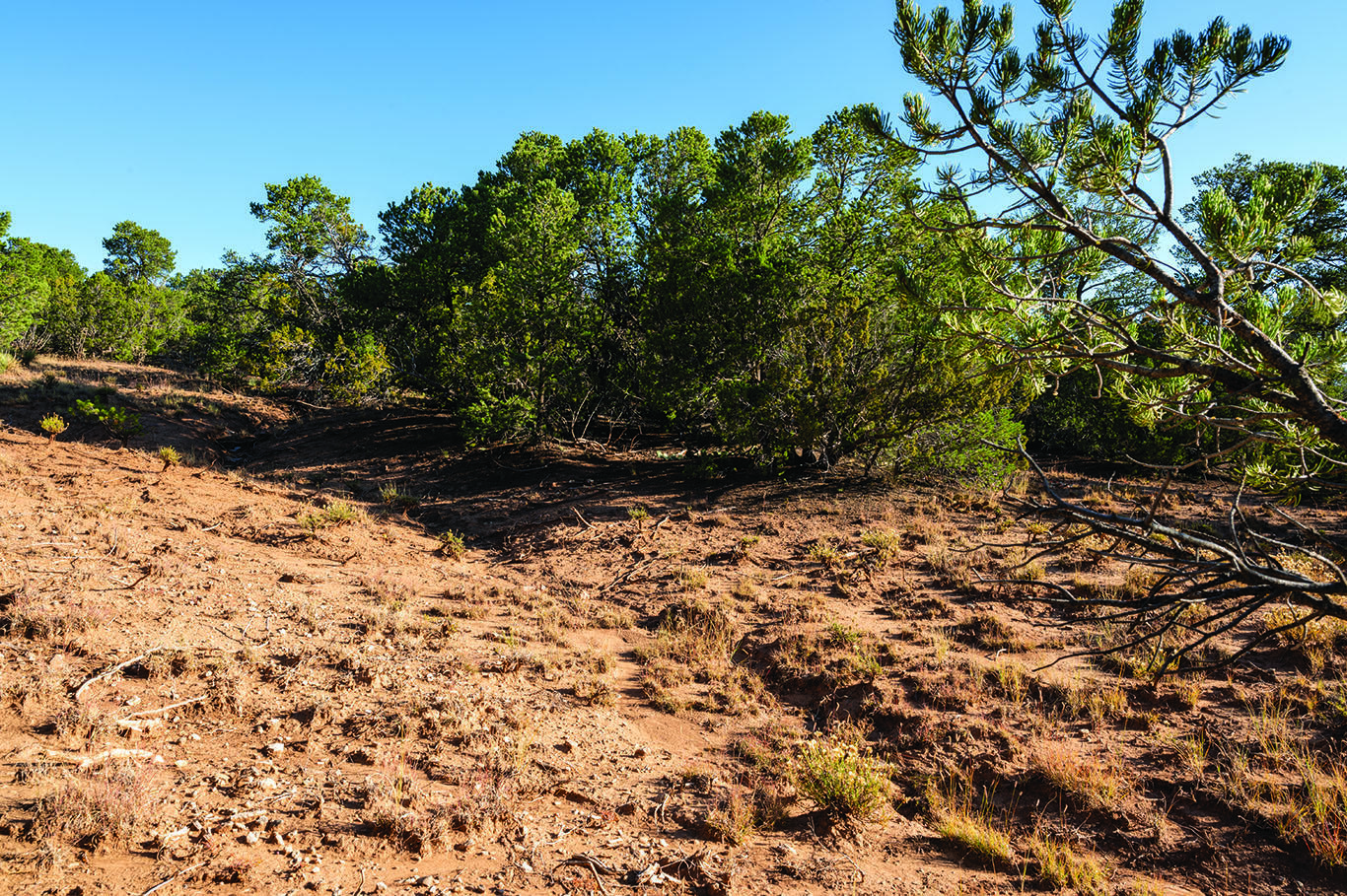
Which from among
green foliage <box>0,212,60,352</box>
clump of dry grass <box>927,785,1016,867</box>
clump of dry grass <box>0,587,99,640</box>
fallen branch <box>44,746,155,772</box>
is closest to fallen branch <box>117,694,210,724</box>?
fallen branch <box>44,746,155,772</box>

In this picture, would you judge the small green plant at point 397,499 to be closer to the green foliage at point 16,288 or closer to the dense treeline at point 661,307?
the dense treeline at point 661,307

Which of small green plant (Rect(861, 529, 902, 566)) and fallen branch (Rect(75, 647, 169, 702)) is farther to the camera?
small green plant (Rect(861, 529, 902, 566))

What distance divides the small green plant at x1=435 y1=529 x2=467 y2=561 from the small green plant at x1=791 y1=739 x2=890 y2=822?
6.96m

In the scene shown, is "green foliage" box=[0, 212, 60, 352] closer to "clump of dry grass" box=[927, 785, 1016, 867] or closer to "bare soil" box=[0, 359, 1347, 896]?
"bare soil" box=[0, 359, 1347, 896]

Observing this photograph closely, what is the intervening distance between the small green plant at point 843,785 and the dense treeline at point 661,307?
4.24m

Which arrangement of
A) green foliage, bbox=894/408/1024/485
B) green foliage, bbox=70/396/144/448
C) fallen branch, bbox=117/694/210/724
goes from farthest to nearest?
green foliage, bbox=70/396/144/448 → green foliage, bbox=894/408/1024/485 → fallen branch, bbox=117/694/210/724

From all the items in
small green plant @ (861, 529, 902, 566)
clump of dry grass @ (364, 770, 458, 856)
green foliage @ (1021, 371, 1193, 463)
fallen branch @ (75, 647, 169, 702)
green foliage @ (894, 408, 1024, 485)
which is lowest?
clump of dry grass @ (364, 770, 458, 856)

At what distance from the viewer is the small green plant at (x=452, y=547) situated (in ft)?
33.6

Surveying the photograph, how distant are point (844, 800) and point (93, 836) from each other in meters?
4.07

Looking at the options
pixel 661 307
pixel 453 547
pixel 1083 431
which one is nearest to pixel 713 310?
pixel 661 307

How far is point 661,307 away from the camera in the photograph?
13.1 meters

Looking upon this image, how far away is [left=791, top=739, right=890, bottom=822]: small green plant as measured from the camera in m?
4.27

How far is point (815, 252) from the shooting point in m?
12.6

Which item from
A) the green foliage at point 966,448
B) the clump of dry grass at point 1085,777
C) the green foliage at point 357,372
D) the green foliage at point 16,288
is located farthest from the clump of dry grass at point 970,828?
the green foliage at point 16,288
